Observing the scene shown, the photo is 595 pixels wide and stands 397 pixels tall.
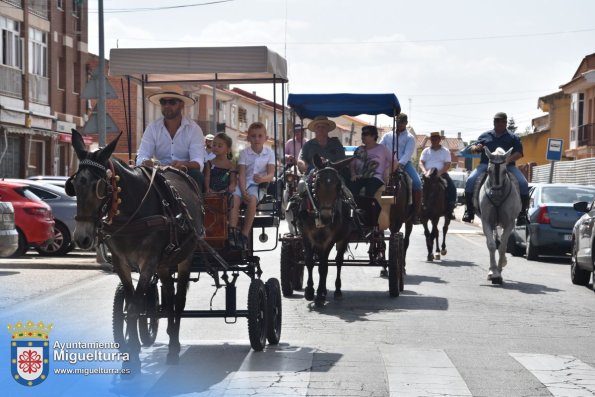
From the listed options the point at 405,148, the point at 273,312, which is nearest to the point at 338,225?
the point at 273,312

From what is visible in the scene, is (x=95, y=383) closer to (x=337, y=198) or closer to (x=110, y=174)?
(x=110, y=174)

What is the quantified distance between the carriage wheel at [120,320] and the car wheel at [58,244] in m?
13.9

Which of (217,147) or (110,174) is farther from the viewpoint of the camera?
(217,147)

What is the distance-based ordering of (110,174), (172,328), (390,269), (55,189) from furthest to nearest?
(55,189), (390,269), (172,328), (110,174)

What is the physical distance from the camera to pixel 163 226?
8.66m

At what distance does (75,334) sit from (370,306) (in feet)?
13.2

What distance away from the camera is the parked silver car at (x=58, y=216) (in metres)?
22.5

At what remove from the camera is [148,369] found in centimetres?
891

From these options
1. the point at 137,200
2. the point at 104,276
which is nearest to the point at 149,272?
the point at 137,200

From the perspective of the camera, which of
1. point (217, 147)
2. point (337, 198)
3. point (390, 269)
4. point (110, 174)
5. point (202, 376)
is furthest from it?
point (390, 269)

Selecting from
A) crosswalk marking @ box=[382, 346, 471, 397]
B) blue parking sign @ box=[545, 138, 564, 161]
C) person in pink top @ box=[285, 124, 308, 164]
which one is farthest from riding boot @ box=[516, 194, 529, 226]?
blue parking sign @ box=[545, 138, 564, 161]

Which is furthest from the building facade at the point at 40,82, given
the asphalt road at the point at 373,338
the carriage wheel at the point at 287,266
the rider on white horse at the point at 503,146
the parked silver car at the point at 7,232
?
the carriage wheel at the point at 287,266

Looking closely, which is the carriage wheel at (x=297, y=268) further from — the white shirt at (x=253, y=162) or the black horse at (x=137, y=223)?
the black horse at (x=137, y=223)

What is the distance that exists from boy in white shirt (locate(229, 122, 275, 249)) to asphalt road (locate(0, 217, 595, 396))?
1210mm
